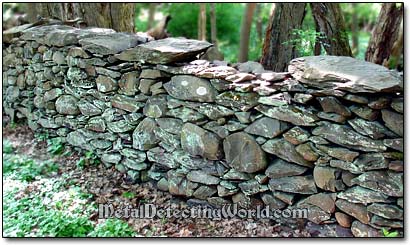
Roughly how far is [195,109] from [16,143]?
2.83 meters

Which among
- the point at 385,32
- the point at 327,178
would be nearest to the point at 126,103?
the point at 327,178

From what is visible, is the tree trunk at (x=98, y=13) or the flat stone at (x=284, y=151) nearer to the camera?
the flat stone at (x=284, y=151)

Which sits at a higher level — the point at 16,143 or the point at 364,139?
the point at 364,139

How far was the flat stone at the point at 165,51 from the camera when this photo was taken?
3.89 m

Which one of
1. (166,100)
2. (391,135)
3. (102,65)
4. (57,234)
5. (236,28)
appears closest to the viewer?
(391,135)

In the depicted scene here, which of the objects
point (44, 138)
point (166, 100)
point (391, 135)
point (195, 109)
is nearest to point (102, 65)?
point (166, 100)

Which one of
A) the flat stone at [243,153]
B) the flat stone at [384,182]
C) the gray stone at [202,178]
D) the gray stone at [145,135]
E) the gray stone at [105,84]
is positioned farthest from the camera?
the gray stone at [105,84]

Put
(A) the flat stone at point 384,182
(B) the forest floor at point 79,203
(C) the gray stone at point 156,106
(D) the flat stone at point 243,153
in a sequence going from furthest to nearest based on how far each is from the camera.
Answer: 1. (C) the gray stone at point 156,106
2. (B) the forest floor at point 79,203
3. (D) the flat stone at point 243,153
4. (A) the flat stone at point 384,182

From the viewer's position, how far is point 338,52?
5266 millimetres

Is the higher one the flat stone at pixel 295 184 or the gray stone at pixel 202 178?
the flat stone at pixel 295 184

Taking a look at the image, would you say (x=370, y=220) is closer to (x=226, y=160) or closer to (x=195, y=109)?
A: (x=226, y=160)

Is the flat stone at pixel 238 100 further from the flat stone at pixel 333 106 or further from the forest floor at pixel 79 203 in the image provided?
the forest floor at pixel 79 203

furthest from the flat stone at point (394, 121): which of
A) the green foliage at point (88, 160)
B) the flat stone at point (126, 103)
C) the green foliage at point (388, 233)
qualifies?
the green foliage at point (88, 160)

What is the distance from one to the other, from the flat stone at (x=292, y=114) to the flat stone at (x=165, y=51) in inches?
35.4
